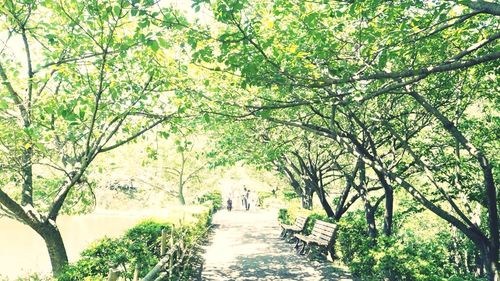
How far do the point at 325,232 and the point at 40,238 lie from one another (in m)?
38.0

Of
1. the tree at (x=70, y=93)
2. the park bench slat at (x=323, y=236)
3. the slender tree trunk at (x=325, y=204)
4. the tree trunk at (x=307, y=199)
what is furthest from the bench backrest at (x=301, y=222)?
the tree at (x=70, y=93)

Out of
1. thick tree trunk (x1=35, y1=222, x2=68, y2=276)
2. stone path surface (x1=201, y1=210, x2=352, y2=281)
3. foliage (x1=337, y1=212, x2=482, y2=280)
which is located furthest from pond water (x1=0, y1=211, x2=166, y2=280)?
foliage (x1=337, y1=212, x2=482, y2=280)

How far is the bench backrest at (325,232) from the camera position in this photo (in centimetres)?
1234

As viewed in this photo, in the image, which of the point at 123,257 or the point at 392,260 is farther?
the point at 392,260

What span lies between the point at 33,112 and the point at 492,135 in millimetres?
10819

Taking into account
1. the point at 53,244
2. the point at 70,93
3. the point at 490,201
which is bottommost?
the point at 53,244

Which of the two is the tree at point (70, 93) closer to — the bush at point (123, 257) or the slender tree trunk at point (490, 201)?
the bush at point (123, 257)

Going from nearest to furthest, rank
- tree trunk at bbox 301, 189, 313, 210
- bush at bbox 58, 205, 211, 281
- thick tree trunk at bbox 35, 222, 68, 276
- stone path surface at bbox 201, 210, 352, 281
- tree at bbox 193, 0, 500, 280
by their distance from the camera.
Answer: tree at bbox 193, 0, 500, 280, bush at bbox 58, 205, 211, 281, thick tree trunk at bbox 35, 222, 68, 276, stone path surface at bbox 201, 210, 352, 281, tree trunk at bbox 301, 189, 313, 210

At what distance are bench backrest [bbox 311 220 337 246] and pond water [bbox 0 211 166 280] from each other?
22.6 feet

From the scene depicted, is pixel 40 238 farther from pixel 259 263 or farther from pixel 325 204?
pixel 259 263

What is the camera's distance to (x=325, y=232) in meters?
13.2

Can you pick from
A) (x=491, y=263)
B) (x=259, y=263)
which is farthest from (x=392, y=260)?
(x=259, y=263)

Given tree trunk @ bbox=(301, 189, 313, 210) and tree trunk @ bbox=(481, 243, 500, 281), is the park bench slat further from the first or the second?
tree trunk @ bbox=(301, 189, 313, 210)

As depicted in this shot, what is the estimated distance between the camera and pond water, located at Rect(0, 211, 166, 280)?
88.2ft
